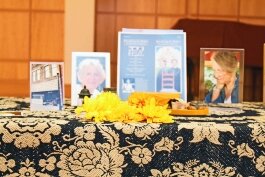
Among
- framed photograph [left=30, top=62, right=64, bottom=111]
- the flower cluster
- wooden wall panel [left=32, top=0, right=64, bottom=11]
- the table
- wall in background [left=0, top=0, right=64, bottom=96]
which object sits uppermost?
wooden wall panel [left=32, top=0, right=64, bottom=11]

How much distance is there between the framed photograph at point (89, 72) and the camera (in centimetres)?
142

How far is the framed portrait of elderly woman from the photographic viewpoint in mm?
1434

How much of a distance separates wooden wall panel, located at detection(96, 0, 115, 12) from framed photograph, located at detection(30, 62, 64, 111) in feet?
11.6

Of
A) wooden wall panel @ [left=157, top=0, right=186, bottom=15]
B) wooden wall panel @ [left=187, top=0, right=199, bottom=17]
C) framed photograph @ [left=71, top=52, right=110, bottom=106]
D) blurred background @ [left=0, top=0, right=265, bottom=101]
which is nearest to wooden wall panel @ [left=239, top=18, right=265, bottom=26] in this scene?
blurred background @ [left=0, top=0, right=265, bottom=101]

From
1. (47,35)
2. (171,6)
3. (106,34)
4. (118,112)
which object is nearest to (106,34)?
(106,34)

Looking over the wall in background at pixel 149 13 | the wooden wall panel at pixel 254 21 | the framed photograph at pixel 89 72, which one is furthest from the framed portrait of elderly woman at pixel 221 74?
the wooden wall panel at pixel 254 21

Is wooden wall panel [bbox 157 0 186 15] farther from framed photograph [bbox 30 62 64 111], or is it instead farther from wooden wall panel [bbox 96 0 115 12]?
framed photograph [bbox 30 62 64 111]

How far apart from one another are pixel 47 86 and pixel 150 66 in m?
0.38

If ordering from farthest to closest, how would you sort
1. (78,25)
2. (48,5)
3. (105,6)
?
(105,6)
(48,5)
(78,25)

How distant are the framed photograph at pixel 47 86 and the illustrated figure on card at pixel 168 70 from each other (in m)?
0.35

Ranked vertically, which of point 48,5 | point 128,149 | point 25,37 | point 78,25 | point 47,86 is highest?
point 48,5

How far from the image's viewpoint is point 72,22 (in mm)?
4477

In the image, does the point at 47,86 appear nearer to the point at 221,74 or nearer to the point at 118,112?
the point at 118,112

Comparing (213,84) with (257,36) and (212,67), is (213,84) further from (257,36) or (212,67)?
(257,36)
